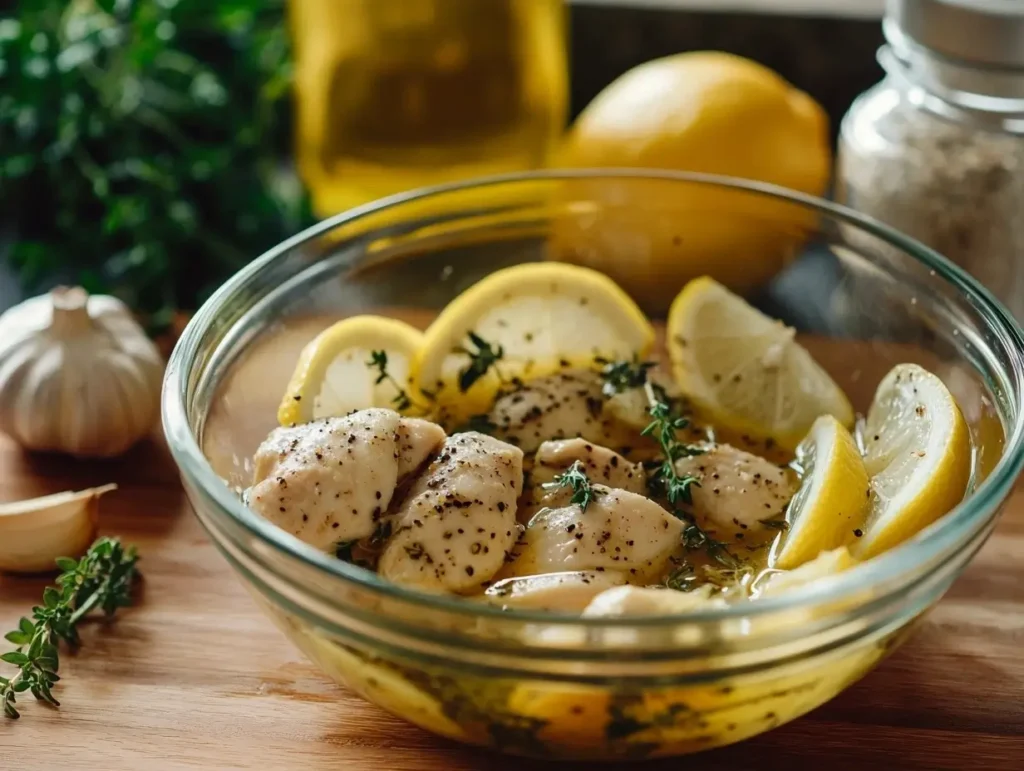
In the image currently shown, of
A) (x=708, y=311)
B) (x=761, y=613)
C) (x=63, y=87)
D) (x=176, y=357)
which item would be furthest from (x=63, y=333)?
(x=761, y=613)

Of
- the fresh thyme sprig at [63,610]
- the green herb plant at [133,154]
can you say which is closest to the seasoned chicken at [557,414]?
the fresh thyme sprig at [63,610]

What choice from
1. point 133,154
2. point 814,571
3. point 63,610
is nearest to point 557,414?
point 814,571

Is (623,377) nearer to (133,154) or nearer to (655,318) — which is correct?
(655,318)

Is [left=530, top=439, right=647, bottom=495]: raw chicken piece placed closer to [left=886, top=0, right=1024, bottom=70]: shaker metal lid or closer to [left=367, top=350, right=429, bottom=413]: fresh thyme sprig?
[left=367, top=350, right=429, bottom=413]: fresh thyme sprig

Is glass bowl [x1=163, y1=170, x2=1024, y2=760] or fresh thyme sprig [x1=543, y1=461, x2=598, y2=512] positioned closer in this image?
glass bowl [x1=163, y1=170, x2=1024, y2=760]

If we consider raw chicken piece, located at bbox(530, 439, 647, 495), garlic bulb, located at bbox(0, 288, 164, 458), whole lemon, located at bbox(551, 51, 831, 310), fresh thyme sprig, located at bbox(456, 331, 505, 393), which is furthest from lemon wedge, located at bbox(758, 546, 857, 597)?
garlic bulb, located at bbox(0, 288, 164, 458)

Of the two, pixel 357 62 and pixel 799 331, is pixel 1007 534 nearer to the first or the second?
pixel 799 331
